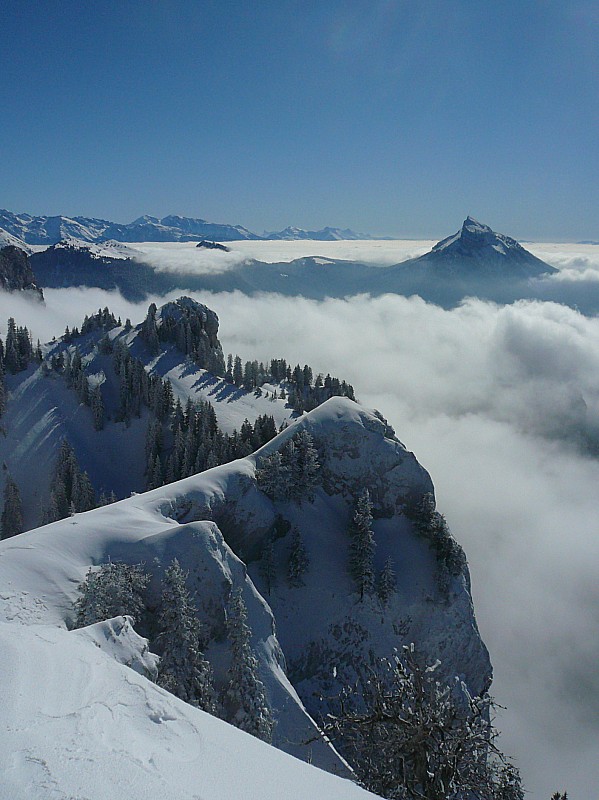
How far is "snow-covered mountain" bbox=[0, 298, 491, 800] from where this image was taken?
8523 mm

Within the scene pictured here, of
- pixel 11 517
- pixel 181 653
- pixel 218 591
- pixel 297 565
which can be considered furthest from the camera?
pixel 11 517

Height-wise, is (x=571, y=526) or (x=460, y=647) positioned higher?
(x=460, y=647)

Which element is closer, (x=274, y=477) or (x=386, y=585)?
(x=386, y=585)

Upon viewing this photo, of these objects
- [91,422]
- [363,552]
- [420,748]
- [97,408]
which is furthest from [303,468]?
[91,422]

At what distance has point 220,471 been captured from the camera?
4772 centimetres

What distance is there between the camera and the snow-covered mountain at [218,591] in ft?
28.0

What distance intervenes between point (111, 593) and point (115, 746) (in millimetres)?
20395

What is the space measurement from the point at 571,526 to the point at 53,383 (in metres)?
172

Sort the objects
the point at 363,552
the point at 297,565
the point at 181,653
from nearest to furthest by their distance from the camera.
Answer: the point at 181,653
the point at 363,552
the point at 297,565

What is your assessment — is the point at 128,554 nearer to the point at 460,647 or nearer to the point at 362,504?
the point at 362,504

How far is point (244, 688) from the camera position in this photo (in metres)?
27.4

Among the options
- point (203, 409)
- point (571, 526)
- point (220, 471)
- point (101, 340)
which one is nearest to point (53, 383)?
point (101, 340)

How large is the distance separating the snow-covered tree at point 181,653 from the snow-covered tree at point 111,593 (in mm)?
1700

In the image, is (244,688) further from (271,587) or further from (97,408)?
(97,408)
